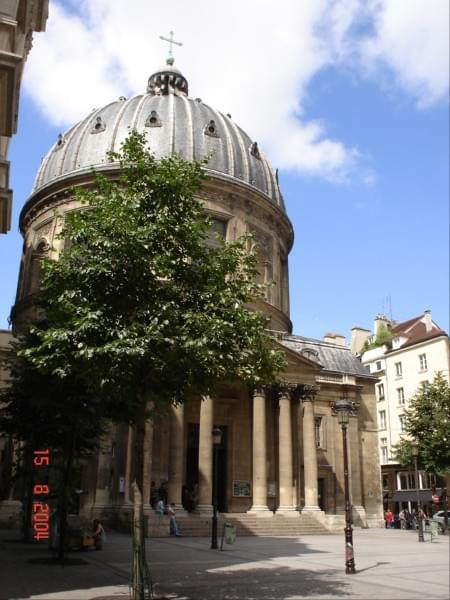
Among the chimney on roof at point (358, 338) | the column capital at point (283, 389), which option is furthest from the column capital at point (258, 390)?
the chimney on roof at point (358, 338)

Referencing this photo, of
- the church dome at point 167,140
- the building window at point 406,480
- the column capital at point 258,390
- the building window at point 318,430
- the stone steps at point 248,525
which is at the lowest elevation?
the stone steps at point 248,525

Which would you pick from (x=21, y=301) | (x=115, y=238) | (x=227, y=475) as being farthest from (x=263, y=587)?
(x=21, y=301)

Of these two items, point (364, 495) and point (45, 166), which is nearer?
point (364, 495)

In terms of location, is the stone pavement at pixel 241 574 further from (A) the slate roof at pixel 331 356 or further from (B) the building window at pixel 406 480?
(B) the building window at pixel 406 480

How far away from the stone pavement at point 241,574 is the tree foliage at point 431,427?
36.2 ft

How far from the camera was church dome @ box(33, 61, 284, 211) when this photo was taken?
1811 inches

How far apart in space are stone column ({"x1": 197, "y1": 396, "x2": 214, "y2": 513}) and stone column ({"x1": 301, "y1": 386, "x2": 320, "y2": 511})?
259 inches

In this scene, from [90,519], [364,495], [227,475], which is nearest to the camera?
[90,519]

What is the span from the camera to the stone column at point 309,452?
117 ft

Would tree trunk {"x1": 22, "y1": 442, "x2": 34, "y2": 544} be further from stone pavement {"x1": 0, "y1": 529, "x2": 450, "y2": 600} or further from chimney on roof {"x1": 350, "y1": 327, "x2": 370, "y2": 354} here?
chimney on roof {"x1": 350, "y1": 327, "x2": 370, "y2": 354}

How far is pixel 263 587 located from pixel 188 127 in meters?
40.4

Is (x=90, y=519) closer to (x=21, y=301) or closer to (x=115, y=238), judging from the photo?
(x=21, y=301)

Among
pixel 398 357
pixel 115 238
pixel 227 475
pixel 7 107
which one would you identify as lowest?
pixel 227 475

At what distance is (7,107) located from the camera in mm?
12133
